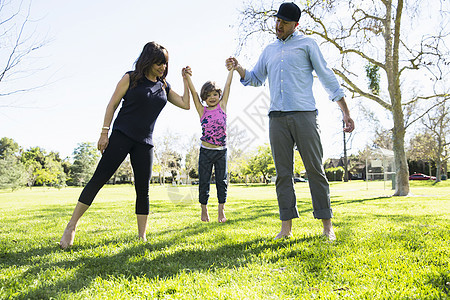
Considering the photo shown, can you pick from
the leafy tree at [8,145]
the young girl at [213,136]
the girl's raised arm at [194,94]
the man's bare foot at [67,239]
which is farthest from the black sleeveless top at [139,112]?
the leafy tree at [8,145]

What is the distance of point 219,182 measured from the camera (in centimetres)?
429

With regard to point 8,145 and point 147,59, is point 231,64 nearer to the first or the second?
point 147,59

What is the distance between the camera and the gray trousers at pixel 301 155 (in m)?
2.96

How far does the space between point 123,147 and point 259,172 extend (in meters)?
39.1

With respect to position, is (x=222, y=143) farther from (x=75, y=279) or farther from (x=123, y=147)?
(x=75, y=279)

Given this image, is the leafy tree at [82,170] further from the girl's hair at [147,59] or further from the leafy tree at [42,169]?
the girl's hair at [147,59]

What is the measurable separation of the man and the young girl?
3.77ft

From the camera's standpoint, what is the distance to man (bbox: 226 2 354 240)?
9.75 ft

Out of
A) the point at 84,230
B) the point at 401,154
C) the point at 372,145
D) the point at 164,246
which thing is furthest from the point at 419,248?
the point at 372,145

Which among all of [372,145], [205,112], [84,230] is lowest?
[84,230]

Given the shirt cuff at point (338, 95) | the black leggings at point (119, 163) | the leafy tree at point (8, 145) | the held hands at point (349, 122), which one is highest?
the leafy tree at point (8, 145)

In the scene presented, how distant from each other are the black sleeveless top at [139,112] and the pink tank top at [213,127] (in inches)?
49.1

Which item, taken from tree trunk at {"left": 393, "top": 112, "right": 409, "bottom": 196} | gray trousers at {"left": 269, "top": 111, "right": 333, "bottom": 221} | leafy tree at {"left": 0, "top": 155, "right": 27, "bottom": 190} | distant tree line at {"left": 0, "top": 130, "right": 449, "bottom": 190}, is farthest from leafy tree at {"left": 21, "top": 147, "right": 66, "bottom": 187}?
gray trousers at {"left": 269, "top": 111, "right": 333, "bottom": 221}

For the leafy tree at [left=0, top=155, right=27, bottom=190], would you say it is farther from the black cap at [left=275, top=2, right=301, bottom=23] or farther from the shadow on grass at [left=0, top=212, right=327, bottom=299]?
the black cap at [left=275, top=2, right=301, bottom=23]
